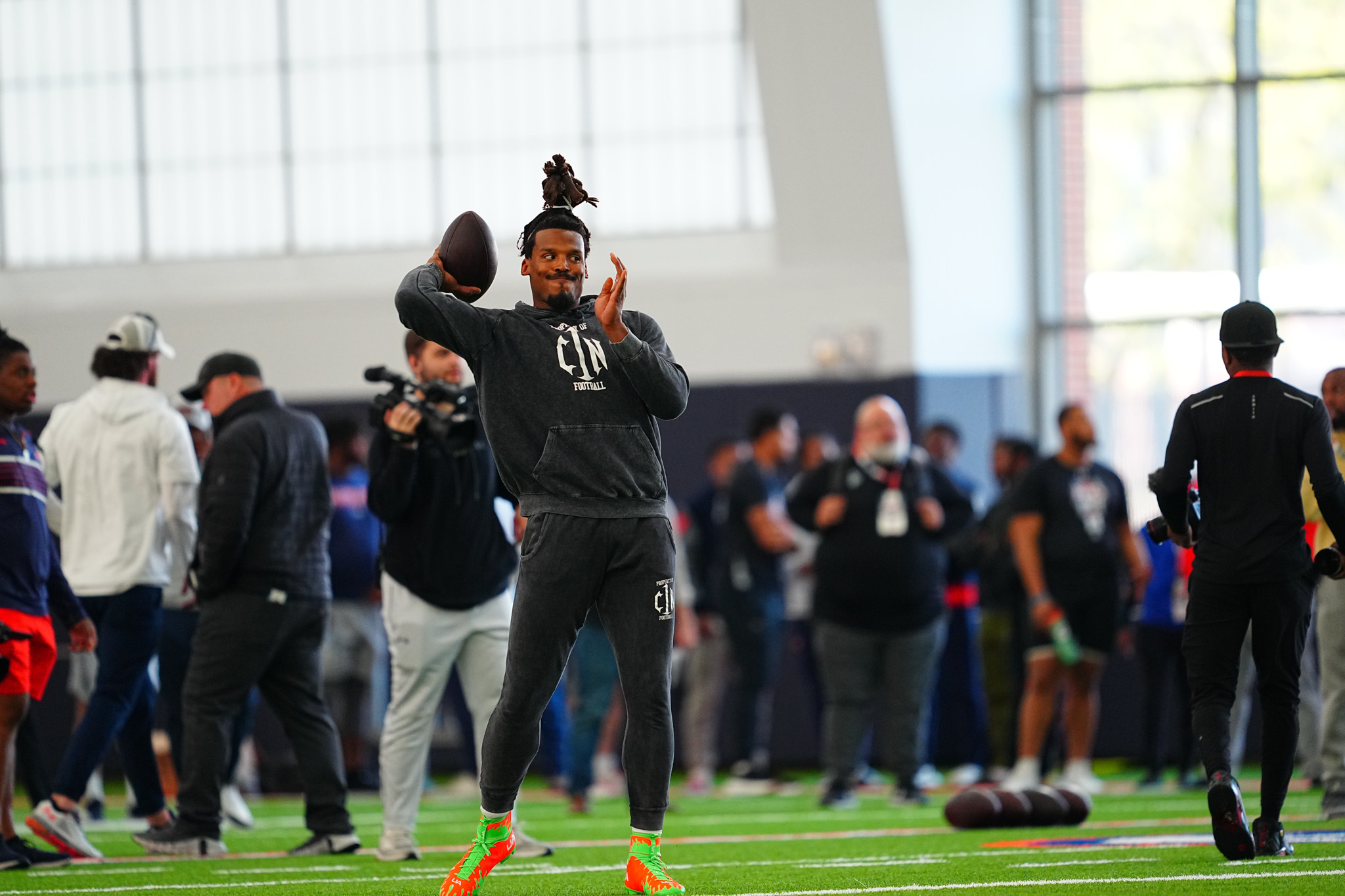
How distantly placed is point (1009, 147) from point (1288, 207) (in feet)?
6.82

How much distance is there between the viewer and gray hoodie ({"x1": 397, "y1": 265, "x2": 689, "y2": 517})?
4.41 m

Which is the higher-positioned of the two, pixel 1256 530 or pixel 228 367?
pixel 228 367

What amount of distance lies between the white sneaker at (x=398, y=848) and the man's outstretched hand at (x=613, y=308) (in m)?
2.28

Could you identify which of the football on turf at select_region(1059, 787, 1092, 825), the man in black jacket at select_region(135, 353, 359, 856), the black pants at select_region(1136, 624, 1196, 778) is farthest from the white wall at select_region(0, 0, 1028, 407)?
the man in black jacket at select_region(135, 353, 359, 856)

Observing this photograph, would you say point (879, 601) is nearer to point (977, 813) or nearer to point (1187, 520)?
point (977, 813)

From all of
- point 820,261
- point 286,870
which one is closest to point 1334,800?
point 286,870

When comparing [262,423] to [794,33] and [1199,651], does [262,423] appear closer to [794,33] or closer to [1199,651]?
[1199,651]

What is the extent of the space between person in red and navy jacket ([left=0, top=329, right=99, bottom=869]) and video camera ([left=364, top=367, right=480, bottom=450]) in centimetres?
119

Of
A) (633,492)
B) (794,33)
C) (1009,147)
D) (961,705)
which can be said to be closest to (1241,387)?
(633,492)

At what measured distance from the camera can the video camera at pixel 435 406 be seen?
5750 mm

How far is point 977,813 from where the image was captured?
21.9ft

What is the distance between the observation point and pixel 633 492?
4.44 metres

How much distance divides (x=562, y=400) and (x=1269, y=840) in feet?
8.18

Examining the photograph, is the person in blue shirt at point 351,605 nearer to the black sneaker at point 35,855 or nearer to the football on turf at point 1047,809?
the black sneaker at point 35,855
